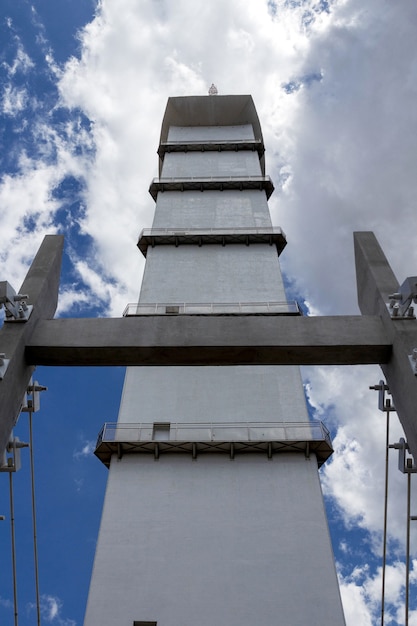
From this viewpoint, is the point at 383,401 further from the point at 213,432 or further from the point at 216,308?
the point at 216,308

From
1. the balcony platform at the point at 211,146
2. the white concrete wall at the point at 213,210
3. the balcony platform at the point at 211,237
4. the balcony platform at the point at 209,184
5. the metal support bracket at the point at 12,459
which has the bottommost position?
the metal support bracket at the point at 12,459

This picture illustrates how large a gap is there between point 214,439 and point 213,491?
2097mm

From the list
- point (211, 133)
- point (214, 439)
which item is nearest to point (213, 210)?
point (211, 133)

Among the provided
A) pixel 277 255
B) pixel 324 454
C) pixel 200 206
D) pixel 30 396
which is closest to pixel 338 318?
pixel 30 396

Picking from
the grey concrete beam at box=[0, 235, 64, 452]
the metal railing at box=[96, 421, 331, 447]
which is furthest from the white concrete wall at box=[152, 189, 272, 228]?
the grey concrete beam at box=[0, 235, 64, 452]

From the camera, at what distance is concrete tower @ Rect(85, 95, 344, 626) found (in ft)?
58.5

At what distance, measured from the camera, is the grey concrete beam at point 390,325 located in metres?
10.8

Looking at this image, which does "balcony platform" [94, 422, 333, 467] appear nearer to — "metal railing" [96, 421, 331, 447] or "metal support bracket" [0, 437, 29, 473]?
"metal railing" [96, 421, 331, 447]

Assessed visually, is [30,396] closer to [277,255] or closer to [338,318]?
[338,318]

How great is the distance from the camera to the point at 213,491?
20.8 m

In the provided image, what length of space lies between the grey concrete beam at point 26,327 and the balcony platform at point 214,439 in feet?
29.8

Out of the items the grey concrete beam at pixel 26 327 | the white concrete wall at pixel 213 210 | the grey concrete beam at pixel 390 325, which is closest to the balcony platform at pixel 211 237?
the white concrete wall at pixel 213 210

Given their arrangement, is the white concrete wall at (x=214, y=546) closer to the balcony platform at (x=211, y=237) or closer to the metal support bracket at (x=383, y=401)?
the metal support bracket at (x=383, y=401)

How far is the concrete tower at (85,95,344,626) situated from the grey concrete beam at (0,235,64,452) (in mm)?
8768
